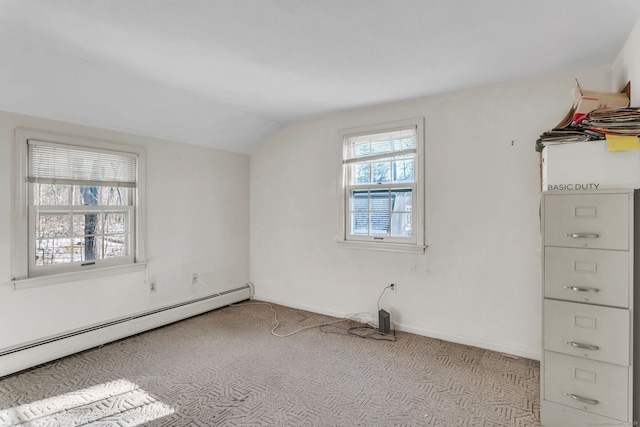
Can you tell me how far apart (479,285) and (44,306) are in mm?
3779

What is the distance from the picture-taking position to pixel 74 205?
9.97 ft

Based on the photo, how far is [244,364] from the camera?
9.00 ft

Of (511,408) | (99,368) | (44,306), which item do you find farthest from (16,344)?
(511,408)

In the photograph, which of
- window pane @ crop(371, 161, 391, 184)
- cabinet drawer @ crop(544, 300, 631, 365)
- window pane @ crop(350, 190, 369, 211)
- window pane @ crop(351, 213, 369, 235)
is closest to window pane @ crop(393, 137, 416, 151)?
window pane @ crop(371, 161, 391, 184)

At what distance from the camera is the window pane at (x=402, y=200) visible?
3.45 meters

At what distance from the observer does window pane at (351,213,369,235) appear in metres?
3.75

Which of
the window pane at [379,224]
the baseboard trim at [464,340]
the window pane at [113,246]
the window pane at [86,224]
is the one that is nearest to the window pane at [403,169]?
the window pane at [379,224]

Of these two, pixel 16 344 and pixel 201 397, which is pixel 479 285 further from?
pixel 16 344

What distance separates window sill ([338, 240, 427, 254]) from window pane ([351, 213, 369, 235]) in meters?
0.16

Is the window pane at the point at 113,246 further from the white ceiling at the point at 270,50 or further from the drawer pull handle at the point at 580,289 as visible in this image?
the drawer pull handle at the point at 580,289

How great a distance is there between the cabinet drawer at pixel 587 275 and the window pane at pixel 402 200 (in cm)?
158

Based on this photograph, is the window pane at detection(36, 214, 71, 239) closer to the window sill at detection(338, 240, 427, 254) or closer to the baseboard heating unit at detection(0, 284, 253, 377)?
the baseboard heating unit at detection(0, 284, 253, 377)

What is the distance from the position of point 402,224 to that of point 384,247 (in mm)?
308

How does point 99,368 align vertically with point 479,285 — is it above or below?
below
